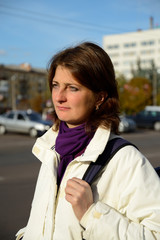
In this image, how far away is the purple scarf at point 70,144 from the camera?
4.88 ft

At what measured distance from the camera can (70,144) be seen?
151 centimetres

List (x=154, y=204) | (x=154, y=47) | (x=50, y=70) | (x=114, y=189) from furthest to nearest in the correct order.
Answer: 1. (x=154, y=47)
2. (x=50, y=70)
3. (x=114, y=189)
4. (x=154, y=204)

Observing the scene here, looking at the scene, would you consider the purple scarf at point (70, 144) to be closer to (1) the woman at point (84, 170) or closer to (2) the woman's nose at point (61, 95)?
(1) the woman at point (84, 170)

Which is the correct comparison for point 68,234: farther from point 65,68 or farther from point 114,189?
point 65,68

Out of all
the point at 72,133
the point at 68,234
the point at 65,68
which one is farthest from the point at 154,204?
the point at 65,68

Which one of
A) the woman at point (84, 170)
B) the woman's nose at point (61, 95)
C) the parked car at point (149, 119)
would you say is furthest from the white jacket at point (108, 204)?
the parked car at point (149, 119)

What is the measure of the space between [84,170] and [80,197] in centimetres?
13

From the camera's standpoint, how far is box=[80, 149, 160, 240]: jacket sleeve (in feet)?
3.97

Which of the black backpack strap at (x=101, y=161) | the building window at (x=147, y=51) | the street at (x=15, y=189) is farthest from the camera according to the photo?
the building window at (x=147, y=51)

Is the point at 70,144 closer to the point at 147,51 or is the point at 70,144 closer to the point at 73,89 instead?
the point at 73,89

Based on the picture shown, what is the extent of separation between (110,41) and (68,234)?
265 ft

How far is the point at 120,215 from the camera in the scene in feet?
4.11

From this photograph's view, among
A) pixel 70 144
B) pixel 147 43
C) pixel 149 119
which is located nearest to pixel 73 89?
pixel 70 144

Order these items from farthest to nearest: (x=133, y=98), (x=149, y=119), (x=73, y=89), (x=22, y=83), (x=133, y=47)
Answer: (x=22, y=83) < (x=133, y=47) < (x=133, y=98) < (x=149, y=119) < (x=73, y=89)
